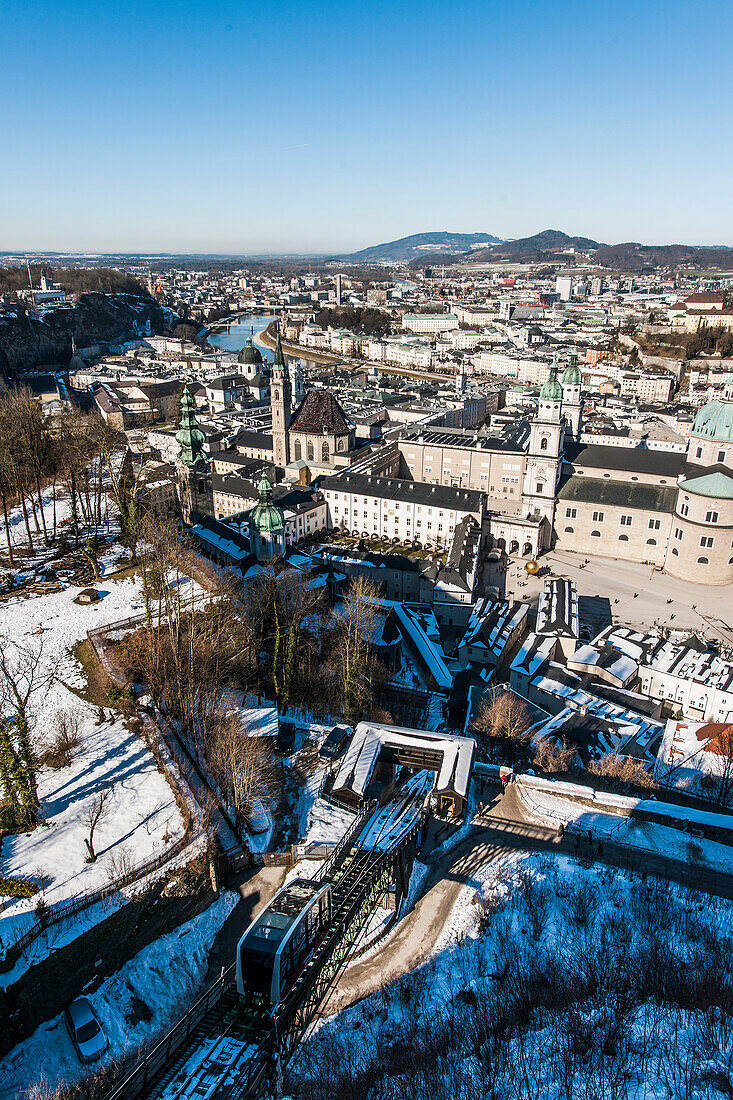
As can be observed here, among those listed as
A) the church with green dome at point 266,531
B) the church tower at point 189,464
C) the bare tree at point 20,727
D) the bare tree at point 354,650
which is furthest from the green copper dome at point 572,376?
the bare tree at point 20,727

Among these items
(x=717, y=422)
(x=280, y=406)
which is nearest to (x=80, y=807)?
(x=280, y=406)

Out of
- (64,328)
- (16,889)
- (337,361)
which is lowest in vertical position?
(16,889)

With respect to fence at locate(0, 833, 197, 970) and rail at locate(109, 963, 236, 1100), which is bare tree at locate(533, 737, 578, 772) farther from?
rail at locate(109, 963, 236, 1100)

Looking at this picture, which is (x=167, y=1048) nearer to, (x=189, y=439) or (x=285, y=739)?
(x=285, y=739)

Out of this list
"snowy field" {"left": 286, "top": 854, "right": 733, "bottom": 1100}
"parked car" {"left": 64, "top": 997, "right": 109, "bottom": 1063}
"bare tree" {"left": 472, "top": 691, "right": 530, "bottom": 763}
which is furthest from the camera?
"bare tree" {"left": 472, "top": 691, "right": 530, "bottom": 763}

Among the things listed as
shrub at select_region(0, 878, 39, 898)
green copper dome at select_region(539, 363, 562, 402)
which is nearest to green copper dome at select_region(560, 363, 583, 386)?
green copper dome at select_region(539, 363, 562, 402)

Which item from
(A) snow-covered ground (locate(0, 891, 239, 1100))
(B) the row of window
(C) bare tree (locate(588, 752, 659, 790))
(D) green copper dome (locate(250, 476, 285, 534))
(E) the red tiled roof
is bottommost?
(C) bare tree (locate(588, 752, 659, 790))

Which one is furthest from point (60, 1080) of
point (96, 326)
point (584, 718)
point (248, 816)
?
point (96, 326)
